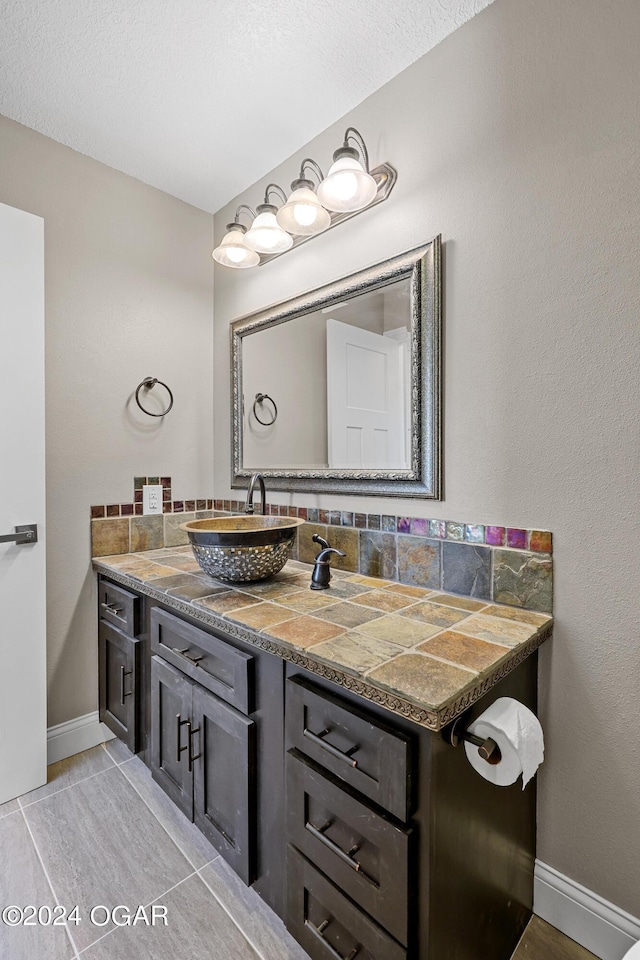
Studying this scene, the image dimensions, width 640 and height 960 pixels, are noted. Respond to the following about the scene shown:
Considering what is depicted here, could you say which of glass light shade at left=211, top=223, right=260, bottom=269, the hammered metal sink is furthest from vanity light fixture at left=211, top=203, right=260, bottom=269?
the hammered metal sink

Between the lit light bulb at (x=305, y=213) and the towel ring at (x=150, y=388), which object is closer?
the lit light bulb at (x=305, y=213)

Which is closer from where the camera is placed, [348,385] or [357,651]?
[357,651]

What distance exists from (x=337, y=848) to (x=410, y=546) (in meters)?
0.79

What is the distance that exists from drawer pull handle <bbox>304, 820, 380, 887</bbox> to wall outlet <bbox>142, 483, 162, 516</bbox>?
1.45 metres

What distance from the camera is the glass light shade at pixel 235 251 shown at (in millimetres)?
1816

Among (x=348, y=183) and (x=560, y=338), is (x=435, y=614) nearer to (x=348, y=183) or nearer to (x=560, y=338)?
(x=560, y=338)

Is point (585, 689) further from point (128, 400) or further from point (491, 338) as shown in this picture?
point (128, 400)

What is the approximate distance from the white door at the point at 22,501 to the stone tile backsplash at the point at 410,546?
30cm

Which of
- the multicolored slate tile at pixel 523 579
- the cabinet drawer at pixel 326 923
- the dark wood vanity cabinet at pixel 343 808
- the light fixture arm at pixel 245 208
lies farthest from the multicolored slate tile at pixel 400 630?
the light fixture arm at pixel 245 208

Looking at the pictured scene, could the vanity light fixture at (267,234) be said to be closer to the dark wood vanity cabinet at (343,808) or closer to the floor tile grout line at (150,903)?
the dark wood vanity cabinet at (343,808)

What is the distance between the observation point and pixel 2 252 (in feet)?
5.14

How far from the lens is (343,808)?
2.94 feet

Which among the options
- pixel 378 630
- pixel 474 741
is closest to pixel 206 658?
pixel 378 630

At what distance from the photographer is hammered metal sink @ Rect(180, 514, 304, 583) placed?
1.38m
